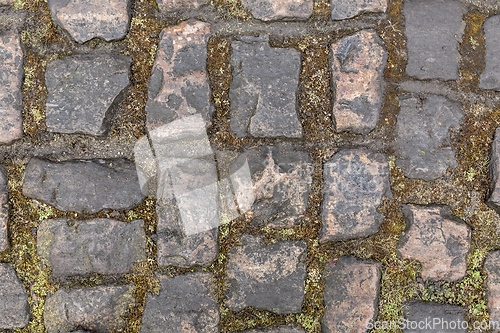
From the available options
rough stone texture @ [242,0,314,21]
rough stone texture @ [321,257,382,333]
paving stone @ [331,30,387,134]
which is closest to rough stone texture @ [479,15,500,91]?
paving stone @ [331,30,387,134]

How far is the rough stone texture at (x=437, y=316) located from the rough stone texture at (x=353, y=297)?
0.24m

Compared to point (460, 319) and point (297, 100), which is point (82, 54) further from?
point (460, 319)

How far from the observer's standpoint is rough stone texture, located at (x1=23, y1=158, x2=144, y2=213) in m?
2.04

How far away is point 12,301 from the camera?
2.09m

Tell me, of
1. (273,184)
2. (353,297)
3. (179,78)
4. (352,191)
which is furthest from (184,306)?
(179,78)

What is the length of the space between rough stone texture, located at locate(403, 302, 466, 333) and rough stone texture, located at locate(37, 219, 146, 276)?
167 cm

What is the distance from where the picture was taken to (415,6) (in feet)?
6.94

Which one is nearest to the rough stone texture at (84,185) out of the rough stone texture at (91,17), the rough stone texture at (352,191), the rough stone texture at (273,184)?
the rough stone texture at (273,184)

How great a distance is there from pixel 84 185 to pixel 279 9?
1595 millimetres

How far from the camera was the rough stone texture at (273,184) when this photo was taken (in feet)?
6.50

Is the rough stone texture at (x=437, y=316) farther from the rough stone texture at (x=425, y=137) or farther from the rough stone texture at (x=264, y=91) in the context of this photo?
the rough stone texture at (x=264, y=91)

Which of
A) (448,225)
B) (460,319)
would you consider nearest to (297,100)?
(448,225)

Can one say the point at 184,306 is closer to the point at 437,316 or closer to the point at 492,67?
the point at 437,316

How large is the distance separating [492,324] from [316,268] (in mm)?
→ 1145
